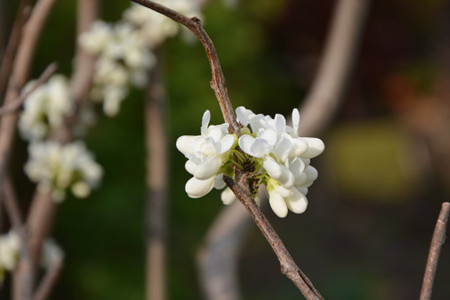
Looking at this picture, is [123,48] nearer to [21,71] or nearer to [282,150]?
[21,71]

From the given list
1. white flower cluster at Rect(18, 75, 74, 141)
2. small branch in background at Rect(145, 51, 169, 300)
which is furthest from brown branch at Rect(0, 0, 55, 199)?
small branch in background at Rect(145, 51, 169, 300)

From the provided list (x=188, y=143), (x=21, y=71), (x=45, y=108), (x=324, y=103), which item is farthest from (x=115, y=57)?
(x=188, y=143)

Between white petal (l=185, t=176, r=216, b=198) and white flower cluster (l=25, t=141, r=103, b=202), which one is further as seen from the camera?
white flower cluster (l=25, t=141, r=103, b=202)

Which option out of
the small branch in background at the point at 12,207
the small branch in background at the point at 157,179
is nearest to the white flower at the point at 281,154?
the small branch in background at the point at 12,207

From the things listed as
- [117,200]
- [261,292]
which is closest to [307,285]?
[117,200]

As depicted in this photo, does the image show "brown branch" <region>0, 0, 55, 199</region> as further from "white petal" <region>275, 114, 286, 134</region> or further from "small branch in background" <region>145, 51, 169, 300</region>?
"white petal" <region>275, 114, 286, 134</region>

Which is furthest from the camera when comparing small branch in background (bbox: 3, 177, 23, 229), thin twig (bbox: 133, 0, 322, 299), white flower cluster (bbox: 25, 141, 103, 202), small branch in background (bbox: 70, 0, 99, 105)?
small branch in background (bbox: 70, 0, 99, 105)

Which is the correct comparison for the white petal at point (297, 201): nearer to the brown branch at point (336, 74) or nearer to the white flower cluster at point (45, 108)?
the white flower cluster at point (45, 108)
